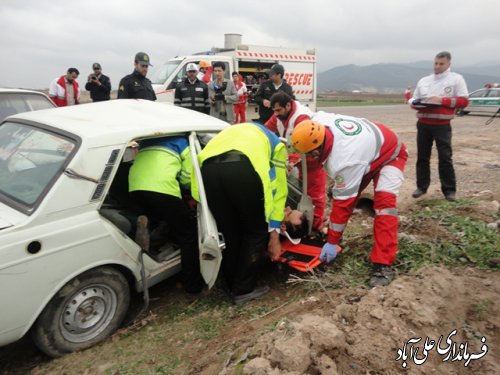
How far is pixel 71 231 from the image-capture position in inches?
99.5

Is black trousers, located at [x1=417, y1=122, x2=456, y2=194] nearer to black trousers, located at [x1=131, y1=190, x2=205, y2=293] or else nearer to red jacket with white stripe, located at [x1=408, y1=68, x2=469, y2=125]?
red jacket with white stripe, located at [x1=408, y1=68, x2=469, y2=125]

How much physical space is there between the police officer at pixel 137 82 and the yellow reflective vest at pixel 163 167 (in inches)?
129

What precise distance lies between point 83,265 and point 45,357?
825mm

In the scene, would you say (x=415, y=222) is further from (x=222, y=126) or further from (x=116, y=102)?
(x=116, y=102)

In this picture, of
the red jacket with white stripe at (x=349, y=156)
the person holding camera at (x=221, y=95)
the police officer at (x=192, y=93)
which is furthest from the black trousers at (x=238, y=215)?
the person holding camera at (x=221, y=95)

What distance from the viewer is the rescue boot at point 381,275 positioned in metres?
3.04

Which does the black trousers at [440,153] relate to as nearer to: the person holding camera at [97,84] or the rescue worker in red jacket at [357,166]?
the rescue worker in red jacket at [357,166]

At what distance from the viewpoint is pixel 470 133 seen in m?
12.0

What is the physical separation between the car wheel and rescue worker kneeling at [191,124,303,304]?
0.89 m

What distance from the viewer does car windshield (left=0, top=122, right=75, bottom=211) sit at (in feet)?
8.39

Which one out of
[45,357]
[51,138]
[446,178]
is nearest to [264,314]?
[45,357]

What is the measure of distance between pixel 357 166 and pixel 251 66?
31.0 feet

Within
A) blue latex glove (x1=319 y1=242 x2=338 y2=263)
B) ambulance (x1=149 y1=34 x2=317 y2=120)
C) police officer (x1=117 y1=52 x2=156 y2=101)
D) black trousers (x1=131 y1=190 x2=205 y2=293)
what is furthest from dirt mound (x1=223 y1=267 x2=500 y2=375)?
ambulance (x1=149 y1=34 x2=317 y2=120)

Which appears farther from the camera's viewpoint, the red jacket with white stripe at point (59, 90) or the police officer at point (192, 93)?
the red jacket with white stripe at point (59, 90)
